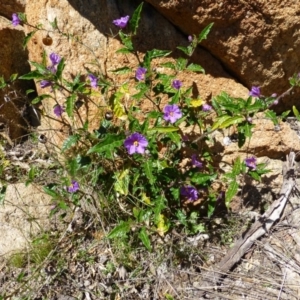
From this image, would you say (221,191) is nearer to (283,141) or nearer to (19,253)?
(283,141)

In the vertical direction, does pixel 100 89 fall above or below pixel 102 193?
above

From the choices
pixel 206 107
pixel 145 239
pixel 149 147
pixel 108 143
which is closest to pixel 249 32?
pixel 206 107

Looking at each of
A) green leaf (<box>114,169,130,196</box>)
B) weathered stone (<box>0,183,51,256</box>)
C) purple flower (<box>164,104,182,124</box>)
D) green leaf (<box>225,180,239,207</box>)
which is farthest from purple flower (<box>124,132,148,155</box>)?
weathered stone (<box>0,183,51,256</box>)

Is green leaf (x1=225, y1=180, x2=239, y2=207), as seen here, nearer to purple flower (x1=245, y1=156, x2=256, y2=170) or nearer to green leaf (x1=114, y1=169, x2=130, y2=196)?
purple flower (x1=245, y1=156, x2=256, y2=170)

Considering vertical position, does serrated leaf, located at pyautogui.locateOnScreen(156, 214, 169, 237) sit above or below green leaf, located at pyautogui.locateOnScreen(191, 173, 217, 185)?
below

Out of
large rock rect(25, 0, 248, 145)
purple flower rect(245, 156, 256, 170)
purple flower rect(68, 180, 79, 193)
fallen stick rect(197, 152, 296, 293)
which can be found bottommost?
fallen stick rect(197, 152, 296, 293)

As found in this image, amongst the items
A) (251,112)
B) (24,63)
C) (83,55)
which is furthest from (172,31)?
(24,63)

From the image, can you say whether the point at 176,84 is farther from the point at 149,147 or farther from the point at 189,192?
the point at 189,192
